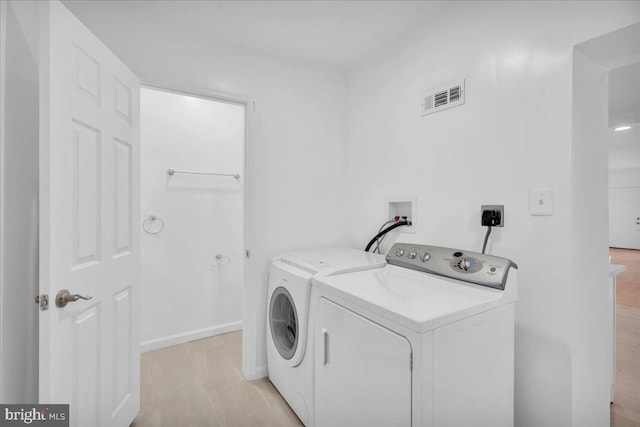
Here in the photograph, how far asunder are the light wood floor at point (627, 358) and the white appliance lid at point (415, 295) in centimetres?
142

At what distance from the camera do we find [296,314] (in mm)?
1648

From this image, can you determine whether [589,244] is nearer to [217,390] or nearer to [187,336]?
[217,390]

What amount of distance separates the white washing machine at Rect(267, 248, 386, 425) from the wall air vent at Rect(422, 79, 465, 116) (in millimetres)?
1000

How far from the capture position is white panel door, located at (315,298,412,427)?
988 millimetres

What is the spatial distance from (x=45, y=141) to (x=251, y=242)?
125 cm

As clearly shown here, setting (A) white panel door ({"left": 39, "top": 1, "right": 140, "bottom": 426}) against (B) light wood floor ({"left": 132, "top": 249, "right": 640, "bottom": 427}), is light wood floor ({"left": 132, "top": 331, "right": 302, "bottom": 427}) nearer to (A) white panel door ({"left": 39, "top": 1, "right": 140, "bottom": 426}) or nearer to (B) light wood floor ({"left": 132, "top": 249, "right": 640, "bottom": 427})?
(B) light wood floor ({"left": 132, "top": 249, "right": 640, "bottom": 427})

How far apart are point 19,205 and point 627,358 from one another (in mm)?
4135

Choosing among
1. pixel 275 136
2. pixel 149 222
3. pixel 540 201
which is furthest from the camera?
pixel 149 222

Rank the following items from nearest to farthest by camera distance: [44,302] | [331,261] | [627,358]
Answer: [44,302]
[331,261]
[627,358]

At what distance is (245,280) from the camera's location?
2.10m

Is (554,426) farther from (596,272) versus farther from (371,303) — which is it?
(371,303)

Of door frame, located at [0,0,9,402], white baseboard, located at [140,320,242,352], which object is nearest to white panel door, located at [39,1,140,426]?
door frame, located at [0,0,9,402]

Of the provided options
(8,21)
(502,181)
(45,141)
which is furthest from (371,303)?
(8,21)

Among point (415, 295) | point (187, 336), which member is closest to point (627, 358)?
point (415, 295)
